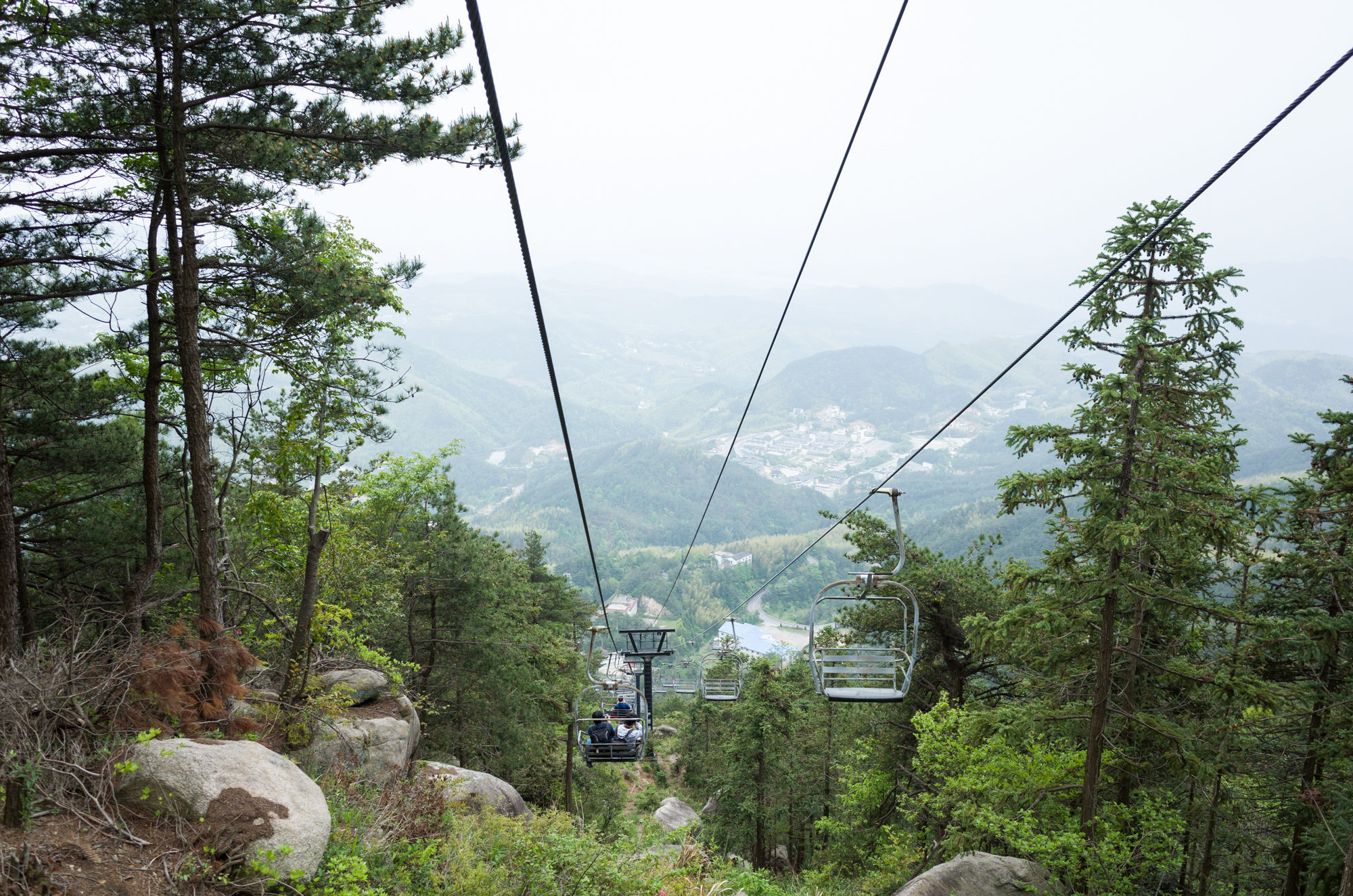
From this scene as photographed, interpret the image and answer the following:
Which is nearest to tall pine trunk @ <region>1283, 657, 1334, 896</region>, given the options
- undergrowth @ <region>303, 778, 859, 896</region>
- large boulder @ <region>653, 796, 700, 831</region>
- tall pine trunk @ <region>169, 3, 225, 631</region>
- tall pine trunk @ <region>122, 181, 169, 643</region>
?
undergrowth @ <region>303, 778, 859, 896</region>

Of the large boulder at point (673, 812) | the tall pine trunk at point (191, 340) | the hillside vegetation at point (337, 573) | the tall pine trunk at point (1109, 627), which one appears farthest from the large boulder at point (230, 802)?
the large boulder at point (673, 812)

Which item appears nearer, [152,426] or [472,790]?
[152,426]

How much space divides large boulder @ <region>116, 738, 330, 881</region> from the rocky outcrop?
315cm

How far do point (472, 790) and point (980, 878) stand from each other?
31.9 ft

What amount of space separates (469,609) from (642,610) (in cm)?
12711

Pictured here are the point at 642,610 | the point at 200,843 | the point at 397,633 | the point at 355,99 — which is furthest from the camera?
the point at 642,610

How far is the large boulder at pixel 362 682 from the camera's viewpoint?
12.8 meters

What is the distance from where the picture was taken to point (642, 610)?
144m

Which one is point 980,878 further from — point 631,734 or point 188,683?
point 188,683

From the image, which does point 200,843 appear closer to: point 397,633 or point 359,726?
point 359,726

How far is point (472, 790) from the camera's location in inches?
555

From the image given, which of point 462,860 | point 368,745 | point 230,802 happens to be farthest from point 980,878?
point 230,802

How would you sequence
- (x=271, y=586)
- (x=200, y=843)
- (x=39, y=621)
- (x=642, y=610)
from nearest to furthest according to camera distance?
(x=200, y=843), (x=39, y=621), (x=271, y=586), (x=642, y=610)

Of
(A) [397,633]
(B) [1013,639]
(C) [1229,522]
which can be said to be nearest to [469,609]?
(A) [397,633]
